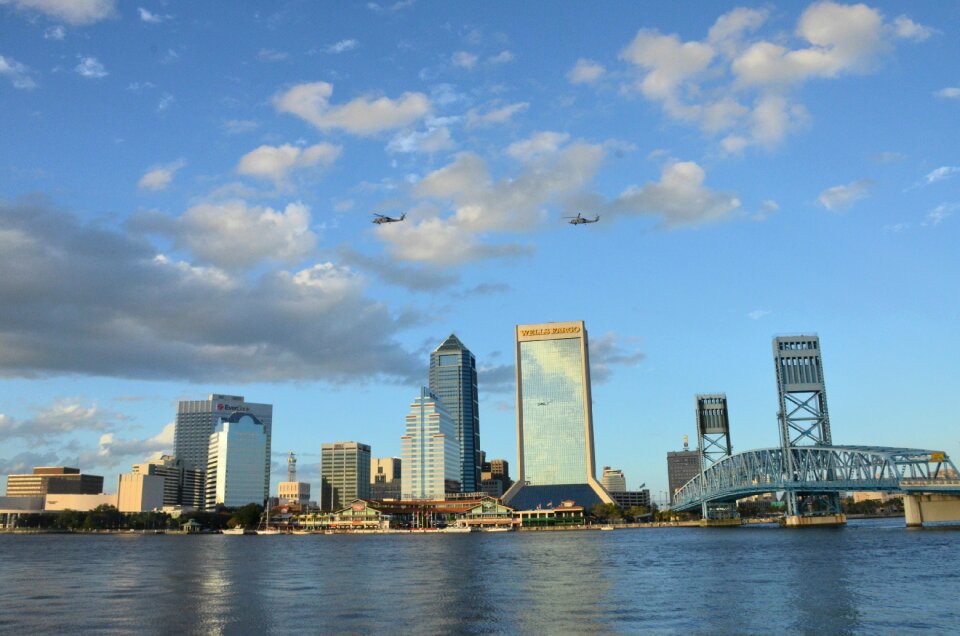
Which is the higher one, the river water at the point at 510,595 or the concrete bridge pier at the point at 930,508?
the concrete bridge pier at the point at 930,508

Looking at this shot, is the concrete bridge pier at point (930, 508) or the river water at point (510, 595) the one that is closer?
the river water at point (510, 595)

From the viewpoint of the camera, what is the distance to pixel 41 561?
129500 mm

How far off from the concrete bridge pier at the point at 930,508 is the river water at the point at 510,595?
66.6m

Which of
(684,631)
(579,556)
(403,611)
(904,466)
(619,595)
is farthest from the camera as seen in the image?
(904,466)

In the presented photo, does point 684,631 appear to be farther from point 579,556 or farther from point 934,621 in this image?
point 579,556

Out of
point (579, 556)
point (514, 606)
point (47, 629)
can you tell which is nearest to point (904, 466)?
point (579, 556)

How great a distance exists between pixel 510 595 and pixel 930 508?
148m

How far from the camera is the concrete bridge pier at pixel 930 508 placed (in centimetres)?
17725

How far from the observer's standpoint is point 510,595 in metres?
69.1

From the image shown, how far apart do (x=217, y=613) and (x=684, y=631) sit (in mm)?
32147

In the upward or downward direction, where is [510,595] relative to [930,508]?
downward

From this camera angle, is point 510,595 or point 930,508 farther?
point 930,508

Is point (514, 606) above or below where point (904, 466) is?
below

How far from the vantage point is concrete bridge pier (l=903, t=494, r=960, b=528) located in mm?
177250
